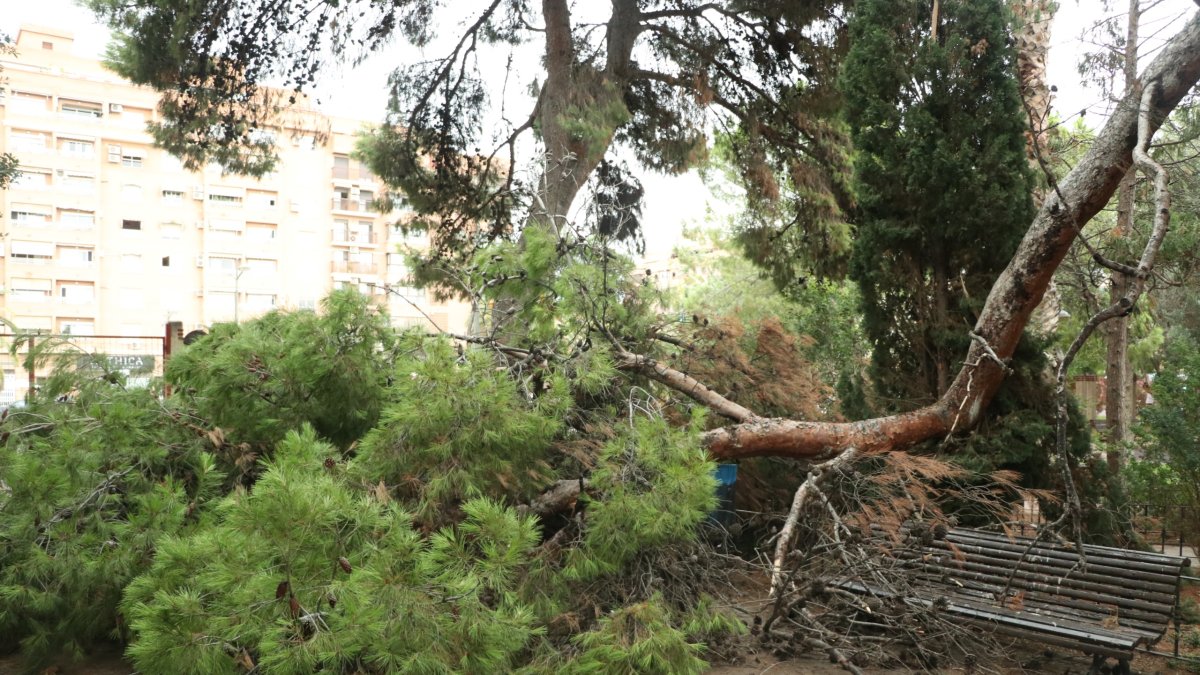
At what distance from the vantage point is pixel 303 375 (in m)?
4.61

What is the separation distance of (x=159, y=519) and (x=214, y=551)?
131 centimetres

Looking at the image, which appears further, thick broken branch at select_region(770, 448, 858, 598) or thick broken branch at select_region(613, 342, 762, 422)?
thick broken branch at select_region(613, 342, 762, 422)

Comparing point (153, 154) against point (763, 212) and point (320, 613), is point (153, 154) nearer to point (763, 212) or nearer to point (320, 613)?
point (763, 212)

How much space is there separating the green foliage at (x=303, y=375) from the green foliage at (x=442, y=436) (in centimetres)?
72

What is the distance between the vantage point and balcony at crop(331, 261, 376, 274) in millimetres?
36062

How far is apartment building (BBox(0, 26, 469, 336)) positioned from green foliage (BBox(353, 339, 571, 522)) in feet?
83.5

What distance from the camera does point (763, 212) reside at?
34.1 ft

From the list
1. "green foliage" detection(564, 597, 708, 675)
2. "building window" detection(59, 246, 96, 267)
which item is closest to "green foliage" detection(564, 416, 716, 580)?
"green foliage" detection(564, 597, 708, 675)

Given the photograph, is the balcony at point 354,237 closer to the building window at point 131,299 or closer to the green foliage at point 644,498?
the building window at point 131,299

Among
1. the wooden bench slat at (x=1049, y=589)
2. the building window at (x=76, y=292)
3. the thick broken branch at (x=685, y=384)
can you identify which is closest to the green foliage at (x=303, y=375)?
the thick broken branch at (x=685, y=384)

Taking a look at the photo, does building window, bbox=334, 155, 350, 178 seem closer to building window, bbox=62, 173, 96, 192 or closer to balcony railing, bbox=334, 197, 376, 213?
balcony railing, bbox=334, 197, 376, 213

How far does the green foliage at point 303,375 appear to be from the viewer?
181 inches

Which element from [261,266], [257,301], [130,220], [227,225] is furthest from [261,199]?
[130,220]

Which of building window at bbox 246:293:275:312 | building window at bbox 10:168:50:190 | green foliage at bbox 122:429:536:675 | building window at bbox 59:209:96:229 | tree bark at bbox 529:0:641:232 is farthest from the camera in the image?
building window at bbox 246:293:275:312
